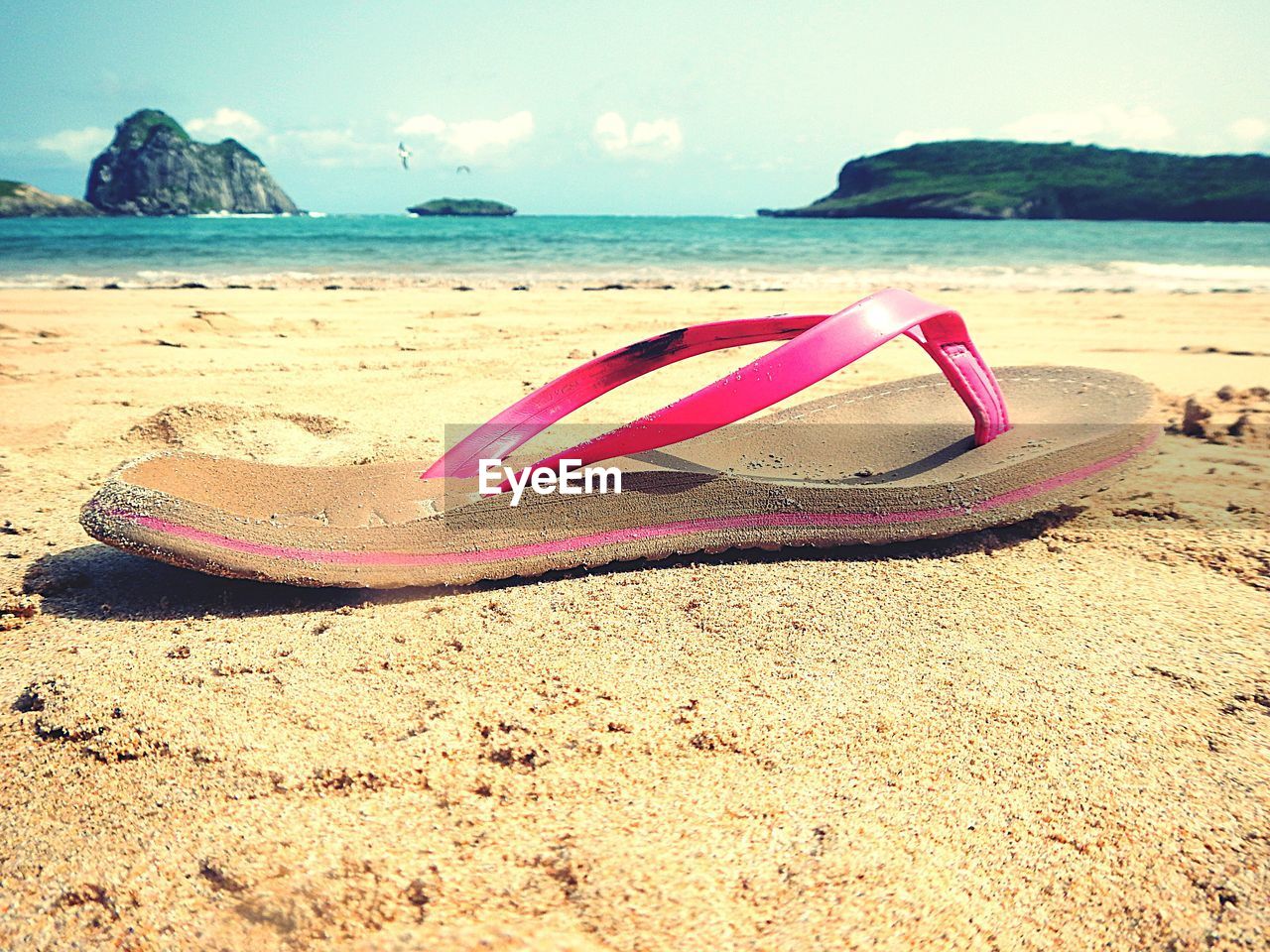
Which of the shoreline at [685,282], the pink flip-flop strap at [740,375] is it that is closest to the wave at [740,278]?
the shoreline at [685,282]

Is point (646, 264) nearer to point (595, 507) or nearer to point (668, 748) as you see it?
point (595, 507)

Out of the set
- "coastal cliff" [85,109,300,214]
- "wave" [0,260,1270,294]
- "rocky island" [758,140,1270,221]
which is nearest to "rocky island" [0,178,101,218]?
"coastal cliff" [85,109,300,214]

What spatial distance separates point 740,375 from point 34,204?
73096 millimetres

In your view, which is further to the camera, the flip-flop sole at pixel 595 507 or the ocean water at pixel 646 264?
the ocean water at pixel 646 264

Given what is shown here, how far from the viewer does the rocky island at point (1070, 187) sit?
3788 centimetres

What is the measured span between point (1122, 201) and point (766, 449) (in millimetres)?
48190

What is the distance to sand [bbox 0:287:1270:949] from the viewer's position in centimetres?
76

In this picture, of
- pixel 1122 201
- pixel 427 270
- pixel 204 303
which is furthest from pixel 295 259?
pixel 1122 201

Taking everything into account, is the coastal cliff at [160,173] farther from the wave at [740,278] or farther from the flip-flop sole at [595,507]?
the flip-flop sole at [595,507]

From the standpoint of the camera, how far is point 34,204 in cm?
5516

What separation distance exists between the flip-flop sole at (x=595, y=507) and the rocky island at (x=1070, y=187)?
44197 mm

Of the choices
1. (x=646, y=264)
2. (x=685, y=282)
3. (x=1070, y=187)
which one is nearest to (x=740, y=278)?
(x=685, y=282)

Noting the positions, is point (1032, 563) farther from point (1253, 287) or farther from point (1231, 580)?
point (1253, 287)

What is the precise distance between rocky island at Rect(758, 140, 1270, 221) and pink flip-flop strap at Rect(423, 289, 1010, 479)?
44084mm
